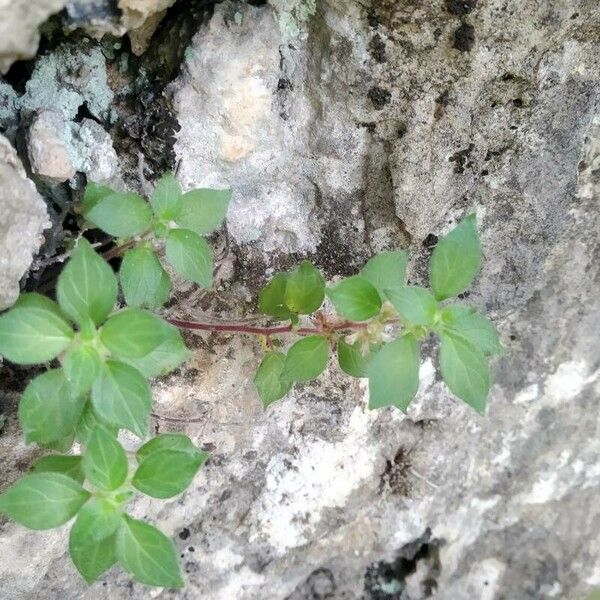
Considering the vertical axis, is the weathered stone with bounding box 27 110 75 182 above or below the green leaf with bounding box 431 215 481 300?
above

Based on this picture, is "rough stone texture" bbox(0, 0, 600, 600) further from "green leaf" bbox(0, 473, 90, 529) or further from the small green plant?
"green leaf" bbox(0, 473, 90, 529)

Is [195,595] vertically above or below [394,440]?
below

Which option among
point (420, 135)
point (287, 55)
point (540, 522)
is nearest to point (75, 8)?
point (287, 55)

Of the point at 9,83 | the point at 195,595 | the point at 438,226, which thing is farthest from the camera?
the point at 195,595

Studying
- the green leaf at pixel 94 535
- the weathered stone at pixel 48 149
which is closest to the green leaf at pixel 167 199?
the weathered stone at pixel 48 149

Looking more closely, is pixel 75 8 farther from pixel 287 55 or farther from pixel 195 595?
pixel 195 595

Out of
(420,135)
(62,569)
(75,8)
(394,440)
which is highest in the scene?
(75,8)

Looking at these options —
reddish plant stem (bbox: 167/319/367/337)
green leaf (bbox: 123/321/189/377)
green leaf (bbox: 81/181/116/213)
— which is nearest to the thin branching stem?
reddish plant stem (bbox: 167/319/367/337)
